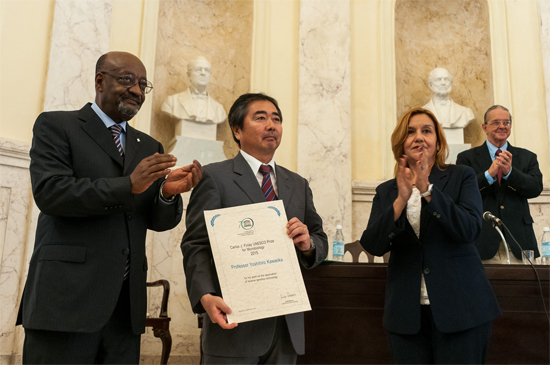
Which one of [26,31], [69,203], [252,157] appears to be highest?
[26,31]

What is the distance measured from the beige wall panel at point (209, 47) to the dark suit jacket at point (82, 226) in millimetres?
4028

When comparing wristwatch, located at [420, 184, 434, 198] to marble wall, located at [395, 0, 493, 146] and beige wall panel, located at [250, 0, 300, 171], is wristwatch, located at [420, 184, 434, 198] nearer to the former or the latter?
beige wall panel, located at [250, 0, 300, 171]

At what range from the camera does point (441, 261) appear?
217 centimetres

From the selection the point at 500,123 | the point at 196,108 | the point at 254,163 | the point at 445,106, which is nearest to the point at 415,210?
the point at 254,163

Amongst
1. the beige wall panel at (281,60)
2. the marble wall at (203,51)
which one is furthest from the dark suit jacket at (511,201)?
the marble wall at (203,51)

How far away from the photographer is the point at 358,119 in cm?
630

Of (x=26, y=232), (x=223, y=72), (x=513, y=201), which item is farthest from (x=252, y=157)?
(x=223, y=72)

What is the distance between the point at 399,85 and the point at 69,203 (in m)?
5.60

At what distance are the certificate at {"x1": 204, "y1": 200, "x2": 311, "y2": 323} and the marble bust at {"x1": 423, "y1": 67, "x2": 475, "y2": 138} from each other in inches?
185

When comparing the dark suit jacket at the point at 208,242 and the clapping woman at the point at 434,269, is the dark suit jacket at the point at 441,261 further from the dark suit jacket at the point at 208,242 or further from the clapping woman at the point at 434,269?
the dark suit jacket at the point at 208,242

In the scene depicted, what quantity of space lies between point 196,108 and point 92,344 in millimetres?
4173

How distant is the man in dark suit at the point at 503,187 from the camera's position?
4293mm

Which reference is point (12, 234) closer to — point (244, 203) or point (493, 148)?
point (244, 203)

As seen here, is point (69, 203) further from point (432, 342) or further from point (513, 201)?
point (513, 201)
